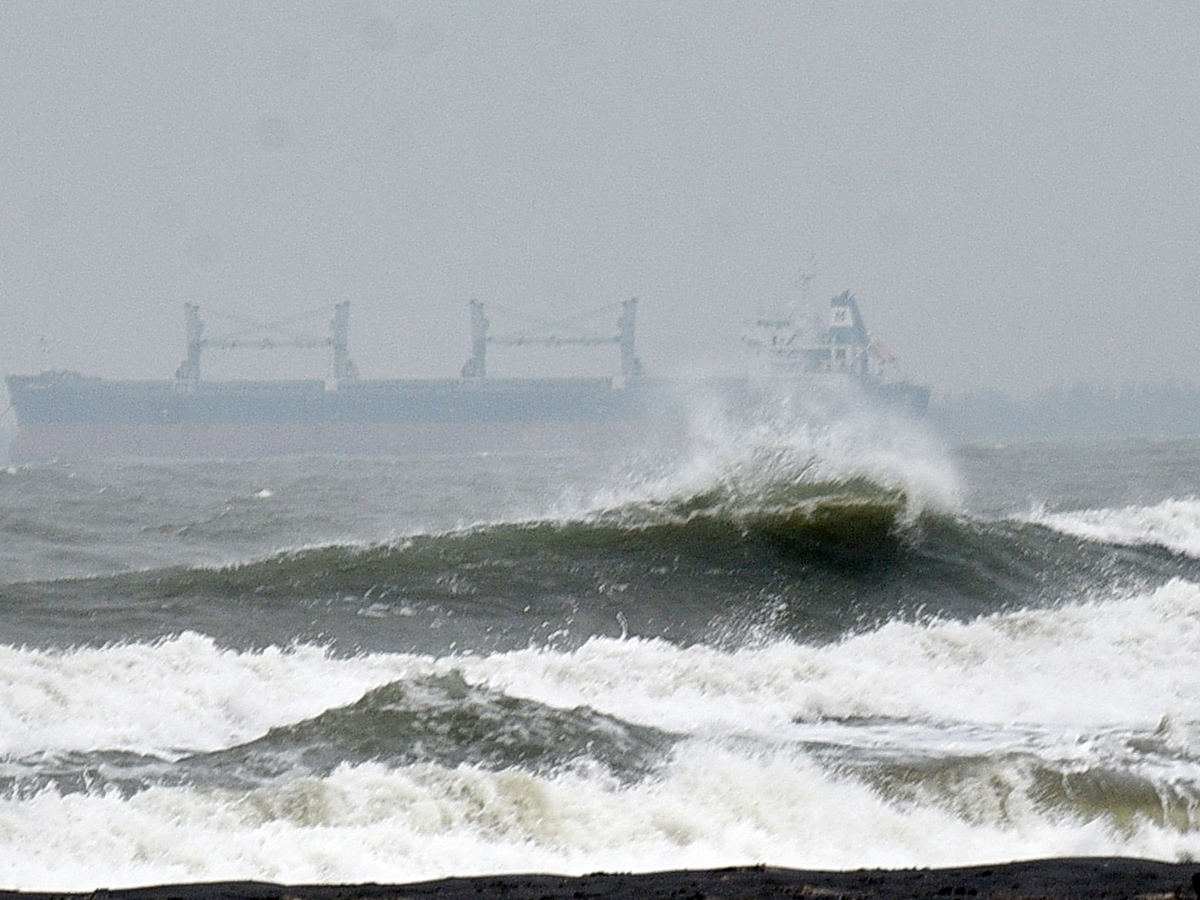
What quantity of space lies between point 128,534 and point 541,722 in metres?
15.8

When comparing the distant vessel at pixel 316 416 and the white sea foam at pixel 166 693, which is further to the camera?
the distant vessel at pixel 316 416

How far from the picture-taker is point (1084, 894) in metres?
4.03

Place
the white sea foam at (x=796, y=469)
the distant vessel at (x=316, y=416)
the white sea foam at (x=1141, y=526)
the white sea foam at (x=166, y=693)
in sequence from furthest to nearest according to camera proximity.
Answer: the distant vessel at (x=316, y=416) → the white sea foam at (x=1141, y=526) → the white sea foam at (x=796, y=469) → the white sea foam at (x=166, y=693)

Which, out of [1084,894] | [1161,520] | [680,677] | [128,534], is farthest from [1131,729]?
[128,534]

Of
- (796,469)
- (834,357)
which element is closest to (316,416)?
(834,357)

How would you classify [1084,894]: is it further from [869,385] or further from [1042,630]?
[869,385]

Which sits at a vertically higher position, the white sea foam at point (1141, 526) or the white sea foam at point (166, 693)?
the white sea foam at point (166, 693)

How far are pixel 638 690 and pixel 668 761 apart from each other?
202cm

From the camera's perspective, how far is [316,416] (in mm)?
90062

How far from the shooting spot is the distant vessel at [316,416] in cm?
8912

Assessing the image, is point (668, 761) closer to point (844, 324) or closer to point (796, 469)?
point (796, 469)

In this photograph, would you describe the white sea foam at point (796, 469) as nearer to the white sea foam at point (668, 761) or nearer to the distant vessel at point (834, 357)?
the white sea foam at point (668, 761)

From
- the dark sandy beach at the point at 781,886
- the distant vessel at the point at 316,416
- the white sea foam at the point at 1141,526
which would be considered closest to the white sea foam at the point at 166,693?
the dark sandy beach at the point at 781,886

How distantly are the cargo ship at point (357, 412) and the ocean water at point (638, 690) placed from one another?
69445 mm
